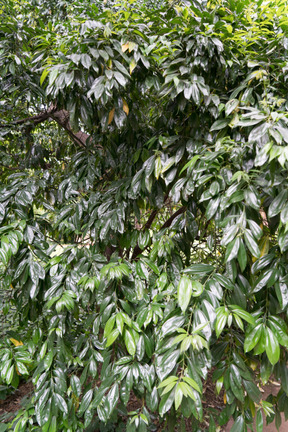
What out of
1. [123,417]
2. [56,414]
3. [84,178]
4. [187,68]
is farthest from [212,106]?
[123,417]

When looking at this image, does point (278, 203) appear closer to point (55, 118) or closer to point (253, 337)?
point (253, 337)

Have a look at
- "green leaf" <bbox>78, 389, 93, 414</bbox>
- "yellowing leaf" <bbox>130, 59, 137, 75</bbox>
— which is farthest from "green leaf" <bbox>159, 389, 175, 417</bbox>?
"yellowing leaf" <bbox>130, 59, 137, 75</bbox>

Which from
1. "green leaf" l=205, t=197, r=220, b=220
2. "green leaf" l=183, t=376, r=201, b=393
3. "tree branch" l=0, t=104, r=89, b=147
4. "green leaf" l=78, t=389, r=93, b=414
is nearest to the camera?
"green leaf" l=183, t=376, r=201, b=393

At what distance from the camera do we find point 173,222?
3.92ft

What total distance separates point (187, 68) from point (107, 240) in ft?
2.26

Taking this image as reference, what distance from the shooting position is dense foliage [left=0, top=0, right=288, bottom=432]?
854 mm

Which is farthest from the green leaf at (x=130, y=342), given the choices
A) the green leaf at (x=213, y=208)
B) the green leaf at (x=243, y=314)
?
the green leaf at (x=213, y=208)

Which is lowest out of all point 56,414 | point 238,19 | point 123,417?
point 123,417

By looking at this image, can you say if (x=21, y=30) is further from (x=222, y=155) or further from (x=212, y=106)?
(x=222, y=155)

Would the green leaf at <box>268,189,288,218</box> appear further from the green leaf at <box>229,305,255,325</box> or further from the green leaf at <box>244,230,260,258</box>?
the green leaf at <box>229,305,255,325</box>

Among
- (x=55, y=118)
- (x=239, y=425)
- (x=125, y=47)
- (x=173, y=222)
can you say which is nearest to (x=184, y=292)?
(x=173, y=222)

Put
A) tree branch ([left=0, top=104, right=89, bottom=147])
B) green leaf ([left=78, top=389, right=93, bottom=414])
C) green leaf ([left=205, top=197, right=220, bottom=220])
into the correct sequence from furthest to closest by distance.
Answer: tree branch ([left=0, top=104, right=89, bottom=147]), green leaf ([left=78, top=389, right=93, bottom=414]), green leaf ([left=205, top=197, right=220, bottom=220])

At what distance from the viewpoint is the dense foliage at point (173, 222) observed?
854mm

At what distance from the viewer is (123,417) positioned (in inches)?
77.1
